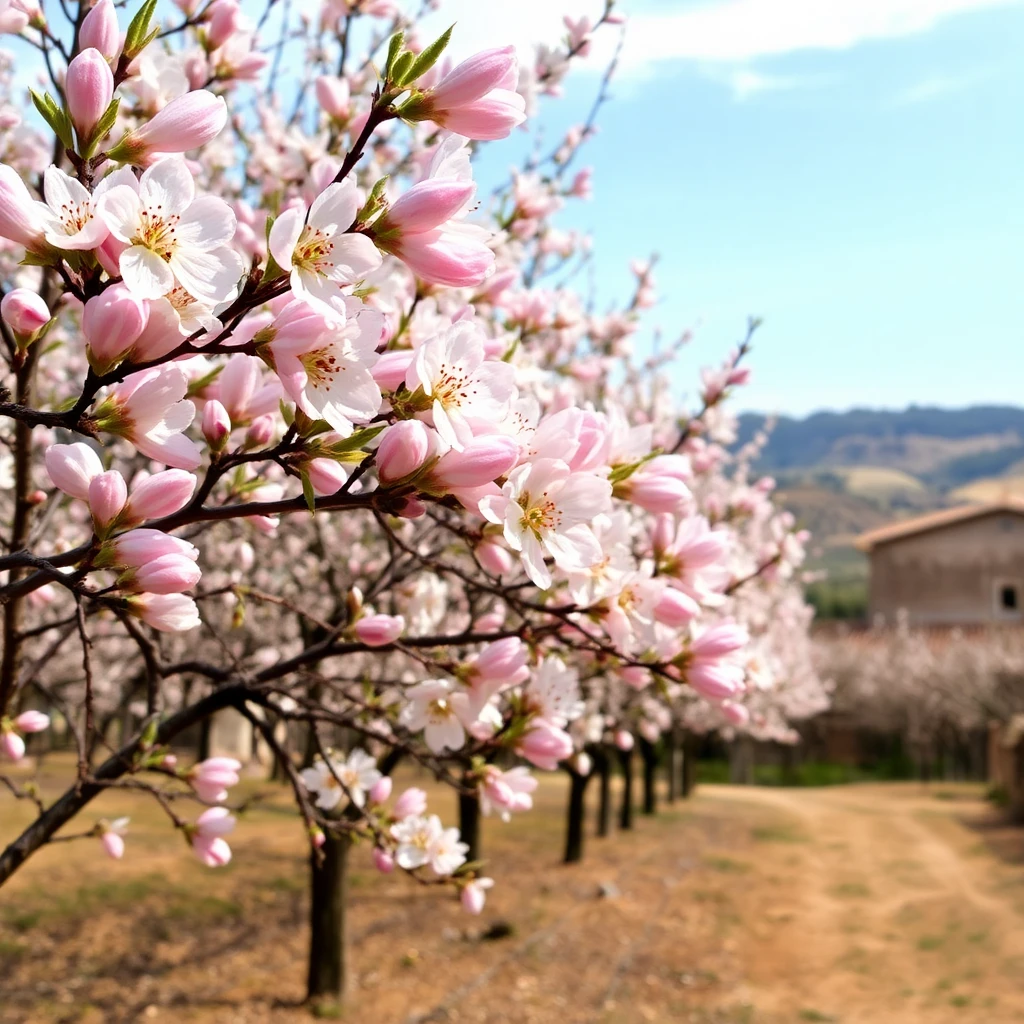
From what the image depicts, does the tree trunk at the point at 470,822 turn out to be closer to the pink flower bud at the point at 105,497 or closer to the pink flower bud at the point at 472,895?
the pink flower bud at the point at 472,895

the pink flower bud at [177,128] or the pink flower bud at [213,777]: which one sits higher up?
the pink flower bud at [177,128]

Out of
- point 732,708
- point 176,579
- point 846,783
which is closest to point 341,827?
point 732,708

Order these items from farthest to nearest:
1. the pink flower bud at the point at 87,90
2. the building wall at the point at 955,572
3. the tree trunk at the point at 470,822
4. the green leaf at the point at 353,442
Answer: the building wall at the point at 955,572
the tree trunk at the point at 470,822
the green leaf at the point at 353,442
the pink flower bud at the point at 87,90

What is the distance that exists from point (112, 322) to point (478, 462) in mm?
489

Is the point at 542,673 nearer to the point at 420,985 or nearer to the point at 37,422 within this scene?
the point at 37,422

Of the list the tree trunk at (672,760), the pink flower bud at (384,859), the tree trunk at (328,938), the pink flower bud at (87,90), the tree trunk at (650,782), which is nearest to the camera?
the pink flower bud at (87,90)

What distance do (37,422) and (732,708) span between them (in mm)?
1887

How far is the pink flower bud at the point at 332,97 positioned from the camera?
328cm

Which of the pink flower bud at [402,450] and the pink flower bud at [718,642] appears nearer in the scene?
the pink flower bud at [402,450]

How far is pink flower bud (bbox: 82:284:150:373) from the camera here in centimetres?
118

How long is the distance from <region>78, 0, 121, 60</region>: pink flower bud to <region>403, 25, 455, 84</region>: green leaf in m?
0.51

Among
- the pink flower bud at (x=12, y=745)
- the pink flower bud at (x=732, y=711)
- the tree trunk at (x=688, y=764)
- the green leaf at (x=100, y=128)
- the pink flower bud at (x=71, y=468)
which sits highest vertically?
the green leaf at (x=100, y=128)

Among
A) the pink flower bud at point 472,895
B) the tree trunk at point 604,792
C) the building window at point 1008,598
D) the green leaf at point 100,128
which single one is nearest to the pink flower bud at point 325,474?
the green leaf at point 100,128

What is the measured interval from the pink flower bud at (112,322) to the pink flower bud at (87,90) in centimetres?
27
